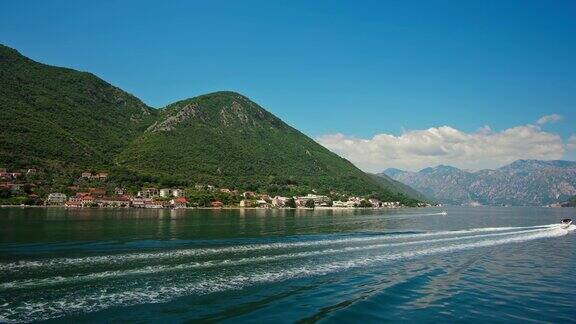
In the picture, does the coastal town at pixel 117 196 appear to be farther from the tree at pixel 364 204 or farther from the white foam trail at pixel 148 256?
the white foam trail at pixel 148 256

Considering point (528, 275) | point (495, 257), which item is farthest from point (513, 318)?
point (495, 257)

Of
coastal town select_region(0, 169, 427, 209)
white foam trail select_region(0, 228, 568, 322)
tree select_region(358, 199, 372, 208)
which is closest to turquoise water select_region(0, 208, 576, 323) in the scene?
white foam trail select_region(0, 228, 568, 322)

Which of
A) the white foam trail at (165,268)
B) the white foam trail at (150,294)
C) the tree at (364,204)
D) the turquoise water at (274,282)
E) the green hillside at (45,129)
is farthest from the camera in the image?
the tree at (364,204)

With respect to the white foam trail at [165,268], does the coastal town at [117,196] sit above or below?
above

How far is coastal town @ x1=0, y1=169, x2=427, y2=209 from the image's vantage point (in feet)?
340

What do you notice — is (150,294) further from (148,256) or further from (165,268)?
(148,256)

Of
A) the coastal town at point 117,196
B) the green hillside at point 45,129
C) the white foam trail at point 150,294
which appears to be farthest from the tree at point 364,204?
the white foam trail at point 150,294

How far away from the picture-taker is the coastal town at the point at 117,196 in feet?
340

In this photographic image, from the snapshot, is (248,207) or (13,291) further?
(248,207)

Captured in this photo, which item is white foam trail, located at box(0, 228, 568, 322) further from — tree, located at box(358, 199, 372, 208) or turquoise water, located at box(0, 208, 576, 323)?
tree, located at box(358, 199, 372, 208)

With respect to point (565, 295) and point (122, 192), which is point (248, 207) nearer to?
point (122, 192)

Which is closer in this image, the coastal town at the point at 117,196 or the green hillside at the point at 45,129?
the coastal town at the point at 117,196

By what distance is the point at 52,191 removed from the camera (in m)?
110

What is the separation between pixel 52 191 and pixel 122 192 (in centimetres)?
2006
